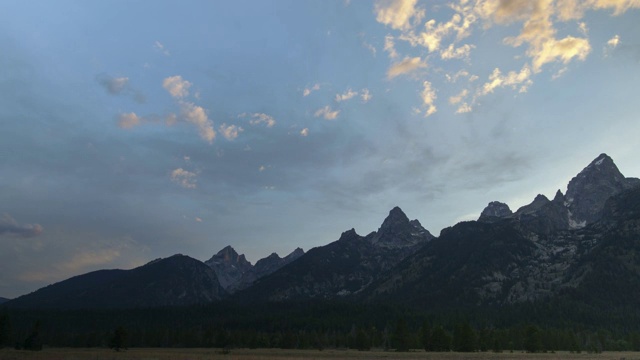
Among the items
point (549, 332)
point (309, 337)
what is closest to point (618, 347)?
point (549, 332)

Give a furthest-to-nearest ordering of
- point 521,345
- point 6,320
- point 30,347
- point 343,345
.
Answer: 1. point 343,345
2. point 521,345
3. point 6,320
4. point 30,347

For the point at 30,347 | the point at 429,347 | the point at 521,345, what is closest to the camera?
the point at 30,347

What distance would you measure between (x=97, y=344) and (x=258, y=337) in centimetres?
6762

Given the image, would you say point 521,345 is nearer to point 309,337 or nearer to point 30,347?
point 309,337

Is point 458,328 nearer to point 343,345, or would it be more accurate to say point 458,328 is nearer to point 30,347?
point 343,345

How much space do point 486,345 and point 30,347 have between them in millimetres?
139802

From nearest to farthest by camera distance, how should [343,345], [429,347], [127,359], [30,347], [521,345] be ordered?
[127,359] < [30,347] < [429,347] < [521,345] < [343,345]

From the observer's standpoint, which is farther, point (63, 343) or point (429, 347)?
point (63, 343)

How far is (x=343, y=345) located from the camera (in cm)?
19212

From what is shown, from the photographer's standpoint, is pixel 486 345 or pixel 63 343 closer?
pixel 486 345

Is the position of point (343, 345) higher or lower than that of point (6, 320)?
lower

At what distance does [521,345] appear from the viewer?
574ft

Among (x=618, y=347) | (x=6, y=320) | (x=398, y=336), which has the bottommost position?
(x=618, y=347)

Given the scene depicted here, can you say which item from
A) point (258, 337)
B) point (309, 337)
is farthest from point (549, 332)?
point (258, 337)
